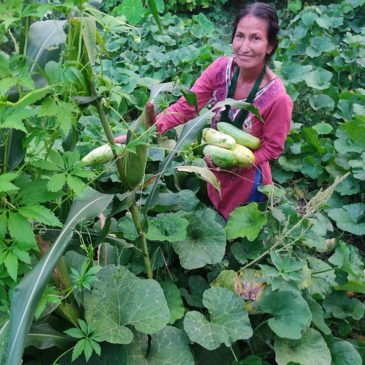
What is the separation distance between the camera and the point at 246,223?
6.42 ft

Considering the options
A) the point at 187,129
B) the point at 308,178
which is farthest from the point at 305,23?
the point at 187,129

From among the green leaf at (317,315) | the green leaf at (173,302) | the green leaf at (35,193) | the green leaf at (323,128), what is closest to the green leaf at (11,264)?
the green leaf at (35,193)

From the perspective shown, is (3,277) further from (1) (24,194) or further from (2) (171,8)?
(2) (171,8)

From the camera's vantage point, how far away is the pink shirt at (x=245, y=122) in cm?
195

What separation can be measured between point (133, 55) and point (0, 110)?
11.3ft

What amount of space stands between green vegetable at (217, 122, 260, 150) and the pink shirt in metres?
0.04

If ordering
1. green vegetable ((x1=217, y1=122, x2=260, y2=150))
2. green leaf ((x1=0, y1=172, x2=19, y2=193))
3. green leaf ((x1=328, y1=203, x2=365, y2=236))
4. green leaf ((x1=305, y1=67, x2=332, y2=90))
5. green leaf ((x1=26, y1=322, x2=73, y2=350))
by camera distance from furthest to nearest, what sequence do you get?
green leaf ((x1=305, y1=67, x2=332, y2=90)), green leaf ((x1=328, y1=203, x2=365, y2=236)), green vegetable ((x1=217, y1=122, x2=260, y2=150)), green leaf ((x1=26, y1=322, x2=73, y2=350)), green leaf ((x1=0, y1=172, x2=19, y2=193))

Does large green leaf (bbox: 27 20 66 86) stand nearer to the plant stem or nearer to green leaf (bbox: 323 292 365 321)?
the plant stem

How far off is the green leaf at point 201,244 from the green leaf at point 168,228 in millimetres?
89

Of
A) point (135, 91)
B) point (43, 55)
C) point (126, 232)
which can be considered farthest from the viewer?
point (135, 91)

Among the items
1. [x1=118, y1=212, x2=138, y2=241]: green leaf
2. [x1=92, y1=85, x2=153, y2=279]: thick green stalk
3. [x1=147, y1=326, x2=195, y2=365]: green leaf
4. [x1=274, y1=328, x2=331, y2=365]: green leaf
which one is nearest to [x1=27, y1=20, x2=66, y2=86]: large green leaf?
[x1=92, y1=85, x2=153, y2=279]: thick green stalk

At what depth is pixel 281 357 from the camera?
161 centimetres

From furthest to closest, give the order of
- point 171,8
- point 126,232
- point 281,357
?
point 171,8 < point 126,232 < point 281,357

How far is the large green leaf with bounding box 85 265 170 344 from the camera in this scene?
4.65 feet
